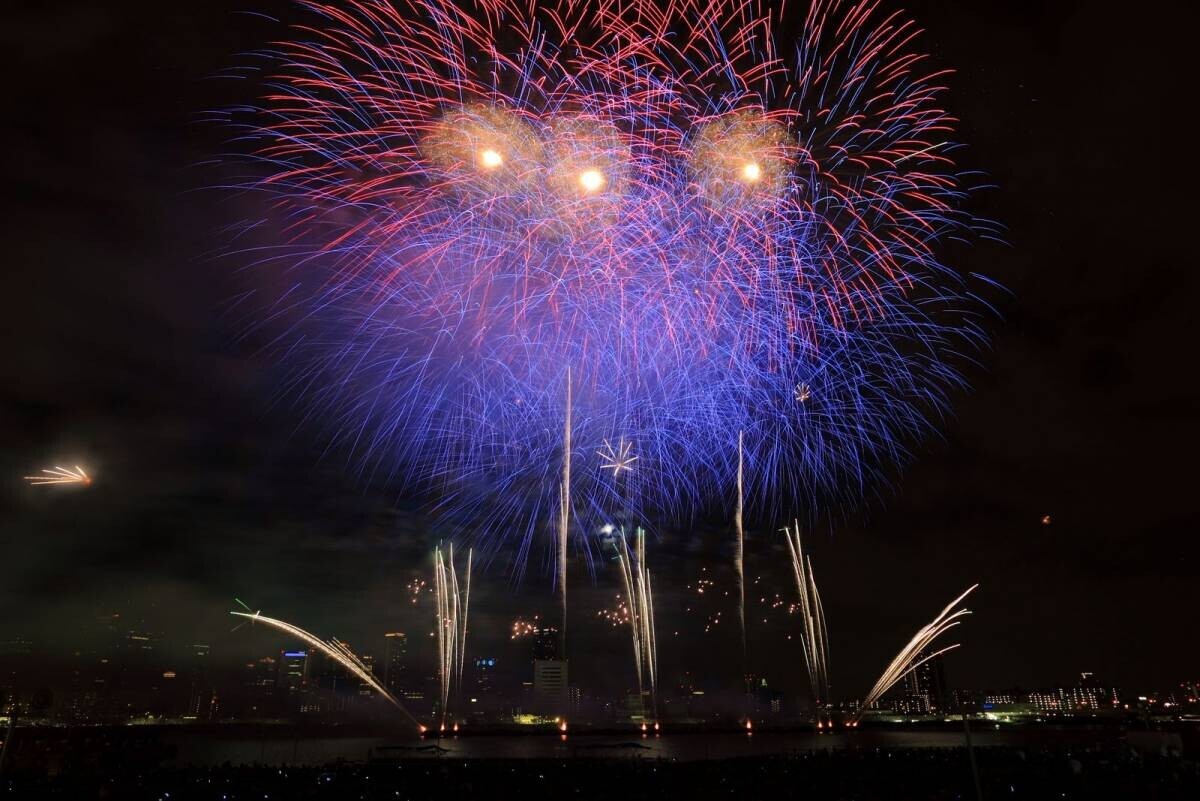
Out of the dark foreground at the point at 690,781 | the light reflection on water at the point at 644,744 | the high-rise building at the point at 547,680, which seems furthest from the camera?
the high-rise building at the point at 547,680

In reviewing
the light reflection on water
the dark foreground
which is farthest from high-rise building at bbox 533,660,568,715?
the dark foreground

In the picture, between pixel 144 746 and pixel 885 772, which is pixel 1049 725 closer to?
pixel 885 772

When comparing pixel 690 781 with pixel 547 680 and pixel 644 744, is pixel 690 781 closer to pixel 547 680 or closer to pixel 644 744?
pixel 644 744

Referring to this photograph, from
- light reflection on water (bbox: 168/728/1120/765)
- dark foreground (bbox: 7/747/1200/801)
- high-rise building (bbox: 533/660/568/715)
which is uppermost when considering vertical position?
high-rise building (bbox: 533/660/568/715)

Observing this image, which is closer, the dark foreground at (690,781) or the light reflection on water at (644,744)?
the dark foreground at (690,781)

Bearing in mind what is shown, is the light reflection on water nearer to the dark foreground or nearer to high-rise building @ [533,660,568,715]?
the dark foreground

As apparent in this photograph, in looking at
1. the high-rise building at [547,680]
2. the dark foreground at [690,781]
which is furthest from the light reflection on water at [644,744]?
the high-rise building at [547,680]

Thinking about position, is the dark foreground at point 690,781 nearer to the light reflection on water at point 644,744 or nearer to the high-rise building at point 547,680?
the light reflection on water at point 644,744

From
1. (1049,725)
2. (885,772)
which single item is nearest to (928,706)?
(1049,725)

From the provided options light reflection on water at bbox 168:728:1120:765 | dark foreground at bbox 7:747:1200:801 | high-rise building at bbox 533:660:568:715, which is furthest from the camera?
high-rise building at bbox 533:660:568:715

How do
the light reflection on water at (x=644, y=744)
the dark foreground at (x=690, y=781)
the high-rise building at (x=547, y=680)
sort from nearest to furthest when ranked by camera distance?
the dark foreground at (x=690, y=781)
the light reflection on water at (x=644, y=744)
the high-rise building at (x=547, y=680)
